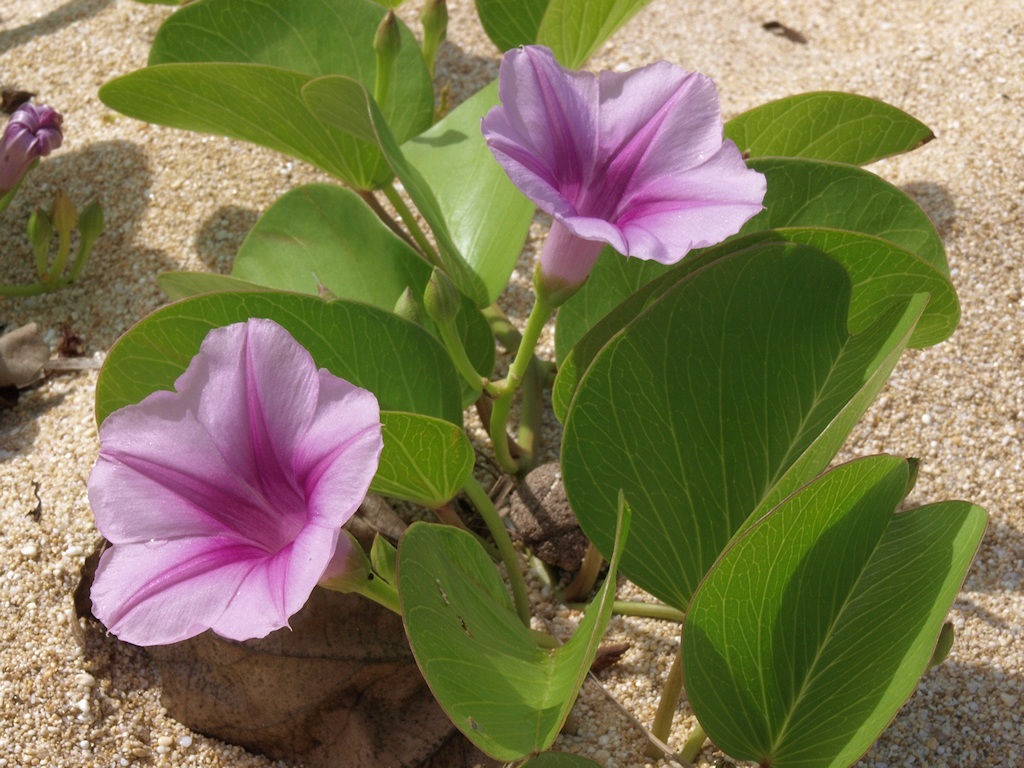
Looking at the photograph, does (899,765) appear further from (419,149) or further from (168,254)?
(168,254)

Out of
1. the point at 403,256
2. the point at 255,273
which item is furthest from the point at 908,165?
the point at 255,273

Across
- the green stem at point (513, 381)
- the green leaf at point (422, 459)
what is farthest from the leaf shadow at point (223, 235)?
the green leaf at point (422, 459)

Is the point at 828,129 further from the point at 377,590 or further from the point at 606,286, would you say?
the point at 377,590

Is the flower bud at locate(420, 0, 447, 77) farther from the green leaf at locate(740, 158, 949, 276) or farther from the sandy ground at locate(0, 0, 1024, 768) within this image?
the green leaf at locate(740, 158, 949, 276)

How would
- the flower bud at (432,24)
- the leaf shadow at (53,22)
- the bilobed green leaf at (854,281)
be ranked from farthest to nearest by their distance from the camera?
the leaf shadow at (53,22) < the flower bud at (432,24) < the bilobed green leaf at (854,281)

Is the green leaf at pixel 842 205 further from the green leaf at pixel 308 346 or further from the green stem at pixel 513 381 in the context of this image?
the green leaf at pixel 308 346

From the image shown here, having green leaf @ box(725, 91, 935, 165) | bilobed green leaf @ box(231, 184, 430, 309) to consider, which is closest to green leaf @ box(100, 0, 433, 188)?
bilobed green leaf @ box(231, 184, 430, 309)
